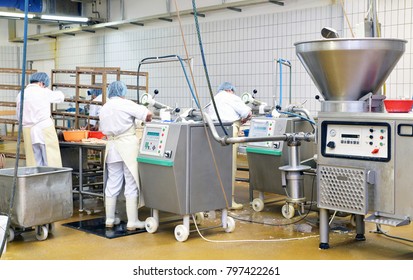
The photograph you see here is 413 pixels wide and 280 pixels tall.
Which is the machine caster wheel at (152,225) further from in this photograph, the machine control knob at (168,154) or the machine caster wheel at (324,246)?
the machine caster wheel at (324,246)

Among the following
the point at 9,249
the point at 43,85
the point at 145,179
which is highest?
the point at 43,85

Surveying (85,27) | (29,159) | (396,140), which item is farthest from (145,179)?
(85,27)

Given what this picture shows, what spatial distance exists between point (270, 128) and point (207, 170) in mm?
1265

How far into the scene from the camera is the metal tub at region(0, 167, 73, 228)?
167 inches

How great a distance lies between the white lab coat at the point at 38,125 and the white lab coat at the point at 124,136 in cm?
101

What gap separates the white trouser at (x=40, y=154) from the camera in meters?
5.72

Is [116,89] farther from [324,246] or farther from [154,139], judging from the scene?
[324,246]

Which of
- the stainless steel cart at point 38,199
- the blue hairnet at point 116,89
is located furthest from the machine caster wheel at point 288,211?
the stainless steel cart at point 38,199

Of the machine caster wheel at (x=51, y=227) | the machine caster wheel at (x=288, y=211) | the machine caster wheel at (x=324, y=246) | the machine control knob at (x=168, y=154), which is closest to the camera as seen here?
the machine caster wheel at (x=324, y=246)

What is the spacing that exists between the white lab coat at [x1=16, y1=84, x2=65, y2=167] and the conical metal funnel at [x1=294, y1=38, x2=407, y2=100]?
2.82 metres

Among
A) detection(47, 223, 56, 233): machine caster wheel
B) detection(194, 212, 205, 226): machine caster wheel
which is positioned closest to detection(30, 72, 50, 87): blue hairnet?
detection(47, 223, 56, 233): machine caster wheel

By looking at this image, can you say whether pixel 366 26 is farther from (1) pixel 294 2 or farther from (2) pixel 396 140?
(1) pixel 294 2

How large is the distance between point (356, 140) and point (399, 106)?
0.39 meters

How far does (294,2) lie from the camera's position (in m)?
8.12
